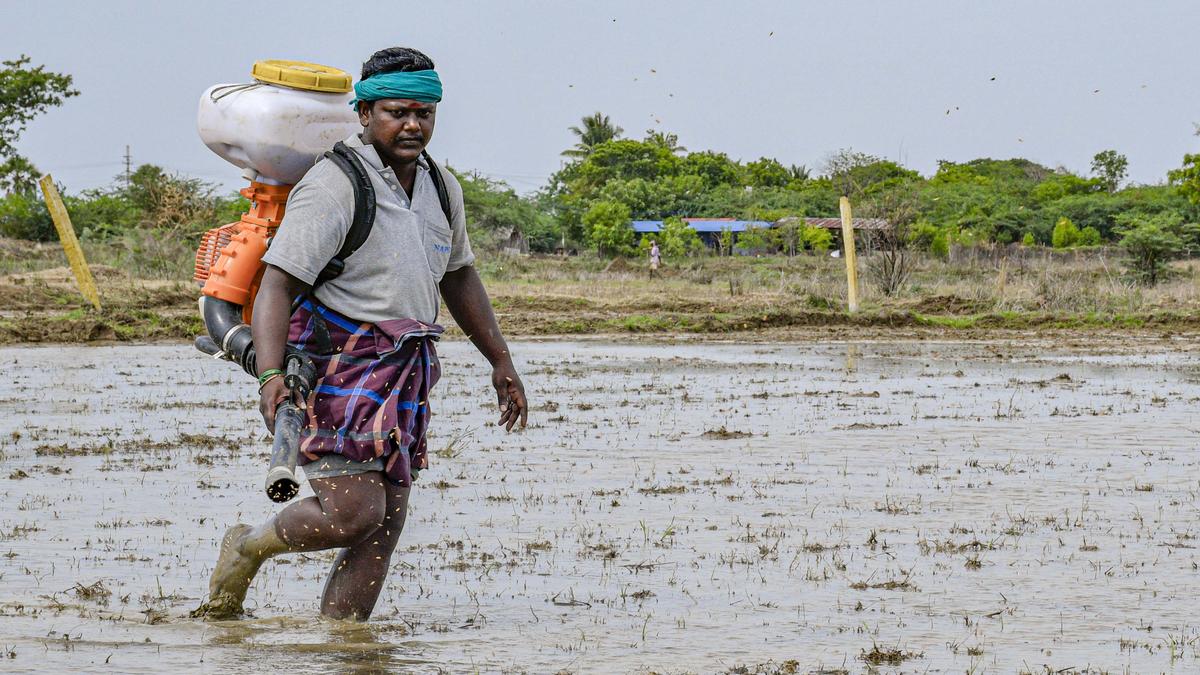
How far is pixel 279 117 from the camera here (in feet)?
13.2

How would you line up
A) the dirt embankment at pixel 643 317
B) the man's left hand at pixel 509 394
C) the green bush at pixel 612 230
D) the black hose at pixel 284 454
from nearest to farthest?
the black hose at pixel 284 454 → the man's left hand at pixel 509 394 → the dirt embankment at pixel 643 317 → the green bush at pixel 612 230

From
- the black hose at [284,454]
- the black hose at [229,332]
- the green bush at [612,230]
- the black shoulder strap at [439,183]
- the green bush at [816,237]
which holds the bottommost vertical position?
the black hose at [284,454]

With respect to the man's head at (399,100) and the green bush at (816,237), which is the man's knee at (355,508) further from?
the green bush at (816,237)

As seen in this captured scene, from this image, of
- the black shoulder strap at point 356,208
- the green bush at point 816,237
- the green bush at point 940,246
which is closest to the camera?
the black shoulder strap at point 356,208

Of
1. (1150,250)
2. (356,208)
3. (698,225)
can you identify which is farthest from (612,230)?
(356,208)

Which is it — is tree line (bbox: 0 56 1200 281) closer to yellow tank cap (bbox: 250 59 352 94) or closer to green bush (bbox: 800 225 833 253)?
green bush (bbox: 800 225 833 253)

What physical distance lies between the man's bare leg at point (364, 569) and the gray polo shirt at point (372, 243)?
551 millimetres

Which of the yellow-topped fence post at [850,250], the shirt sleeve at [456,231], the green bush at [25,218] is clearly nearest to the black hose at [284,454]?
the shirt sleeve at [456,231]

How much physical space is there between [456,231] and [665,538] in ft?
6.85

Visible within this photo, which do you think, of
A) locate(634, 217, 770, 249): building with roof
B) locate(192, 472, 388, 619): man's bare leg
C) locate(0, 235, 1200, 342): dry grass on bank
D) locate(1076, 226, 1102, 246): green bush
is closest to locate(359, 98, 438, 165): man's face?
locate(192, 472, 388, 619): man's bare leg

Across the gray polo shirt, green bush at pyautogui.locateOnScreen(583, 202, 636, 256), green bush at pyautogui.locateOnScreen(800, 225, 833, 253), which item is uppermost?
green bush at pyautogui.locateOnScreen(583, 202, 636, 256)

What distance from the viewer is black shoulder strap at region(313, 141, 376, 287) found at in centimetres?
385

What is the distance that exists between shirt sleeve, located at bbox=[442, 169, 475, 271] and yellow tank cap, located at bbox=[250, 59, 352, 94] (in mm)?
382

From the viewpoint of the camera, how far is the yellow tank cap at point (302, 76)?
4.04 m
